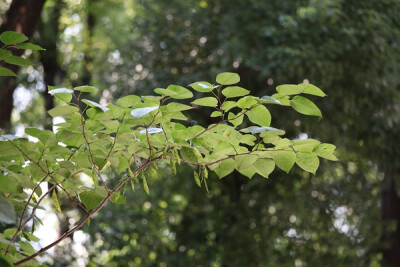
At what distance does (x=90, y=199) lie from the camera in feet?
3.64

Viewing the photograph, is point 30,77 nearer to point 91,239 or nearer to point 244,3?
point 91,239

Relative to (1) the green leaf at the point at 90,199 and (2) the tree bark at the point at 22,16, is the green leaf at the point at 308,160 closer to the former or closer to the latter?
(1) the green leaf at the point at 90,199

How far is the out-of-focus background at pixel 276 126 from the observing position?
4.50 metres

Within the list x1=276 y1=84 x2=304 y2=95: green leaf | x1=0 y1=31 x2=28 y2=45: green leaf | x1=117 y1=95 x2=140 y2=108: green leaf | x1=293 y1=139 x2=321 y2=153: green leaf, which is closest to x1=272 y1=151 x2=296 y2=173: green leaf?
x1=293 y1=139 x2=321 y2=153: green leaf

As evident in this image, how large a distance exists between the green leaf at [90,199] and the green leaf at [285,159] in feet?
1.17

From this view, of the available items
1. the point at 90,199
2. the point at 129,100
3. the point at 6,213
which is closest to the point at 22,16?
the point at 90,199

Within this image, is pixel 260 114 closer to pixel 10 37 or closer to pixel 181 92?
pixel 181 92

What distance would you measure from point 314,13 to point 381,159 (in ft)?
5.96

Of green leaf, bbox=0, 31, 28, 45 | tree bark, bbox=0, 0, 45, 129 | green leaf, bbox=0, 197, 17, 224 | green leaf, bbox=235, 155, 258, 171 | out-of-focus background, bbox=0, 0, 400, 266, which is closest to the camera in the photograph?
green leaf, bbox=0, 197, 17, 224

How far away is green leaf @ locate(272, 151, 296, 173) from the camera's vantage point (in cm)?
102

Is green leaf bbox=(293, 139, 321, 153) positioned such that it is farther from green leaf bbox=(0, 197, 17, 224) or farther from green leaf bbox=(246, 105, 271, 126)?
green leaf bbox=(0, 197, 17, 224)

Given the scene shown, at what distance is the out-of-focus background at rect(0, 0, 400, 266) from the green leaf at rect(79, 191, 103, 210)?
3339 millimetres

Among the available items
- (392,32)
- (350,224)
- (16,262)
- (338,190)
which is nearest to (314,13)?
(392,32)

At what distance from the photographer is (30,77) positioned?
6.11m
